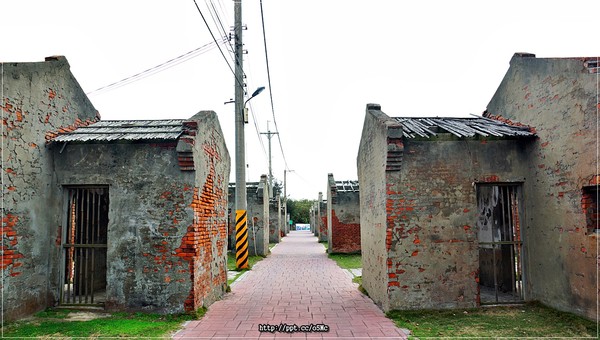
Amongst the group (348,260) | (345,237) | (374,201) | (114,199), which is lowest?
(348,260)

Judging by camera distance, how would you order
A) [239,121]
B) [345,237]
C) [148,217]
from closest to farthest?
1. [148,217]
2. [239,121]
3. [345,237]

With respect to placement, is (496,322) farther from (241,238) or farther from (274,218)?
(274,218)

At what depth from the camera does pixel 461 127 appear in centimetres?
873

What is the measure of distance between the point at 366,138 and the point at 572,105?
432cm

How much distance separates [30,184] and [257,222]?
13890mm

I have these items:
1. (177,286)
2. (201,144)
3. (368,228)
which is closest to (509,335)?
(368,228)

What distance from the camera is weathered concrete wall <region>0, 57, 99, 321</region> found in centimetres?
674

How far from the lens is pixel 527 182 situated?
8.23 m

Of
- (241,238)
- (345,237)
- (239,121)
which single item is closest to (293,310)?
(241,238)

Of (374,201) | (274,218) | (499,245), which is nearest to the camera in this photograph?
(374,201)

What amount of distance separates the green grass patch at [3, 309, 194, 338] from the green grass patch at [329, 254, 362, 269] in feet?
31.7

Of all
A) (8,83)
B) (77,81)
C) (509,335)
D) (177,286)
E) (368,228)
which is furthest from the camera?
(368,228)

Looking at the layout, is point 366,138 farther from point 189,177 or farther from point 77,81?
point 77,81

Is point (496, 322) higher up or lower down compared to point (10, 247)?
lower down
